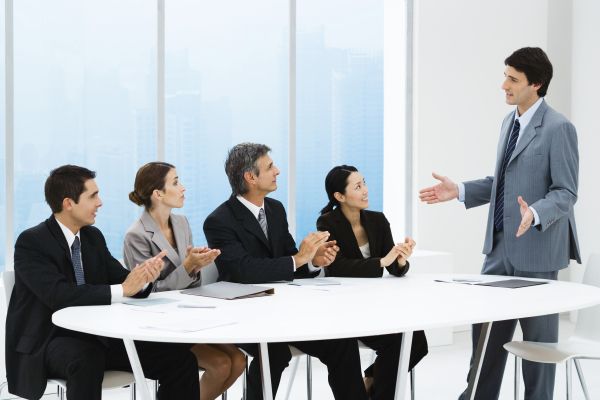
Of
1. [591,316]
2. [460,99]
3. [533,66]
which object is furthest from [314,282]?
[460,99]

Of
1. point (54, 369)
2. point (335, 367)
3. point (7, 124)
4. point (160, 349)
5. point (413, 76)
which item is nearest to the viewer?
point (54, 369)

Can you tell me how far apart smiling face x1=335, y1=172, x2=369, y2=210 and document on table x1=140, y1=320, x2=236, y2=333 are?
157 centimetres

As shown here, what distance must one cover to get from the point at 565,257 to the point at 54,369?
2270mm

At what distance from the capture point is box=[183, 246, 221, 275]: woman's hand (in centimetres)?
351

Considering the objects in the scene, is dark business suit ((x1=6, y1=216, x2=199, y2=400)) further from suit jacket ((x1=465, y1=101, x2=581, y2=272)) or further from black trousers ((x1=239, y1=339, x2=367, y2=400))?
suit jacket ((x1=465, y1=101, x2=581, y2=272))

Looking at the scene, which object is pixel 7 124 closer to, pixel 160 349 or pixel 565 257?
pixel 160 349

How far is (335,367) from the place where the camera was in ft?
11.2

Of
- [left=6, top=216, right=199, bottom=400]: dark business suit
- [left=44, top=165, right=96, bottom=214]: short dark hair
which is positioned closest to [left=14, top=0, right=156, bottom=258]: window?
[left=44, top=165, right=96, bottom=214]: short dark hair

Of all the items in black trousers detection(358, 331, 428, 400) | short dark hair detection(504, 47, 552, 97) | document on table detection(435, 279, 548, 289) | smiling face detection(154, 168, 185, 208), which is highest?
short dark hair detection(504, 47, 552, 97)

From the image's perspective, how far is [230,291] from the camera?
3.32m

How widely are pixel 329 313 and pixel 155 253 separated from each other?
109cm

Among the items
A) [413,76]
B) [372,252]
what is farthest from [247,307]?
[413,76]

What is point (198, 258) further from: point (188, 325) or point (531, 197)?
point (531, 197)

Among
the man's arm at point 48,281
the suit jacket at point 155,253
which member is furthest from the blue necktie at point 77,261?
the suit jacket at point 155,253
